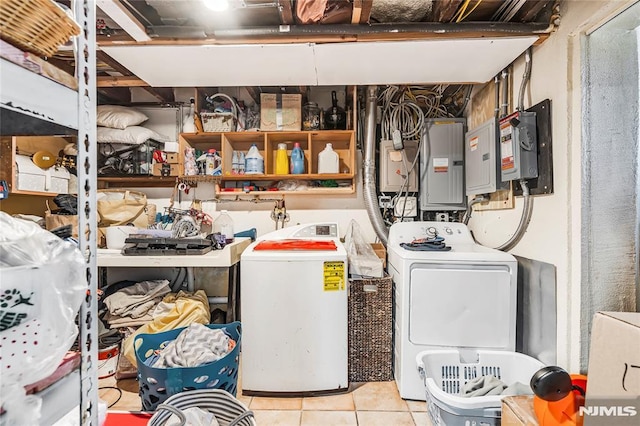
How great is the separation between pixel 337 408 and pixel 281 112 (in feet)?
7.11

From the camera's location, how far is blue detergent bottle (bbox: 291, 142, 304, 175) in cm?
275

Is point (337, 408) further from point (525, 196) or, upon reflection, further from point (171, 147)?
point (171, 147)

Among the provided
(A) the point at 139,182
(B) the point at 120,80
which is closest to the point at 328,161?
(B) the point at 120,80

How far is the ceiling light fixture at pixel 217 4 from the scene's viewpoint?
1495mm

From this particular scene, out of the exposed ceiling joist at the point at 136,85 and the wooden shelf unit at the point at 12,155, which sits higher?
the exposed ceiling joist at the point at 136,85

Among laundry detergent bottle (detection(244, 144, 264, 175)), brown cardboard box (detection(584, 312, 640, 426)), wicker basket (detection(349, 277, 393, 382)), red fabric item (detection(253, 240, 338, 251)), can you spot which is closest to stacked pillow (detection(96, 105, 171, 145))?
laundry detergent bottle (detection(244, 144, 264, 175))

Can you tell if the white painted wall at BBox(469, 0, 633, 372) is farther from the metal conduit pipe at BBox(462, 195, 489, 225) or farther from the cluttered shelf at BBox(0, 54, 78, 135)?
the cluttered shelf at BBox(0, 54, 78, 135)

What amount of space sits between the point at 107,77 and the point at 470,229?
2.99 meters

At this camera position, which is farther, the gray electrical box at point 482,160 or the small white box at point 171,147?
the small white box at point 171,147

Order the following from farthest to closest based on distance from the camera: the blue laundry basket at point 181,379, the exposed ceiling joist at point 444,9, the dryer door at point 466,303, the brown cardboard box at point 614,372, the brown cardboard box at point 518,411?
the dryer door at point 466,303, the exposed ceiling joist at point 444,9, the blue laundry basket at point 181,379, the brown cardboard box at point 518,411, the brown cardboard box at point 614,372

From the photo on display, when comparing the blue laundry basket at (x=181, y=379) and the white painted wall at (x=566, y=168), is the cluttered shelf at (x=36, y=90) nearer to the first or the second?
the blue laundry basket at (x=181, y=379)

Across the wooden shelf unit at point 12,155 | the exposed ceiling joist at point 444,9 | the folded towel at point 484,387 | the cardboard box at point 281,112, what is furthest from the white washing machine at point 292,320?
the wooden shelf unit at point 12,155

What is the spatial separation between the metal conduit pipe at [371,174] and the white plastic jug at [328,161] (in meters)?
0.26

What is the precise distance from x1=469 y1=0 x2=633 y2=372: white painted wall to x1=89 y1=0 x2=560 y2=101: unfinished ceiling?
0.45ft
